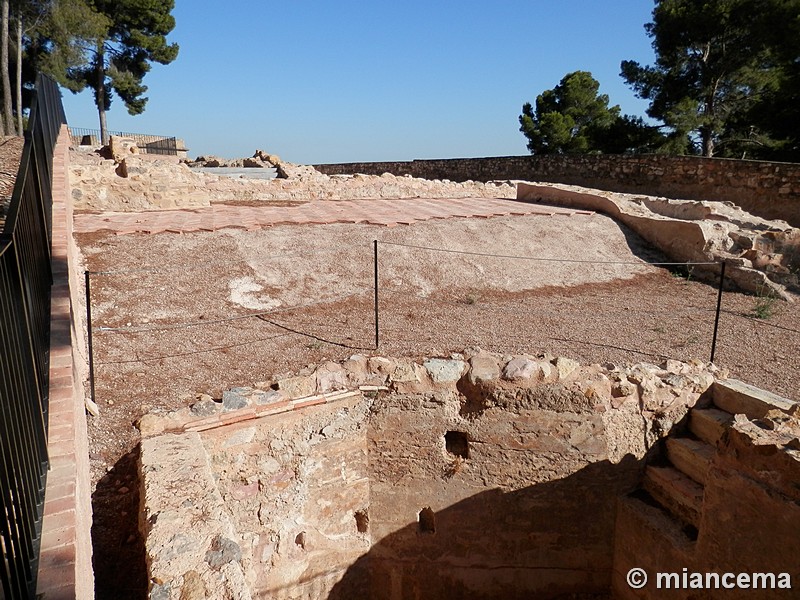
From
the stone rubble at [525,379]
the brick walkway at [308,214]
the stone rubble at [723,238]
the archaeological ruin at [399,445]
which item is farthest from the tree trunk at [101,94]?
the stone rubble at [525,379]

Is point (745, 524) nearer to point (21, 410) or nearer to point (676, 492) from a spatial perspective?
point (676, 492)

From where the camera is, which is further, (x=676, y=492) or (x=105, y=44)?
(x=105, y=44)

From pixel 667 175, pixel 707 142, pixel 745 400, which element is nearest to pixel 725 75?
pixel 707 142

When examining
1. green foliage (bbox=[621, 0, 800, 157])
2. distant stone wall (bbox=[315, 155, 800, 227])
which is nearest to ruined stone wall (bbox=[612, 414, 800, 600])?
distant stone wall (bbox=[315, 155, 800, 227])

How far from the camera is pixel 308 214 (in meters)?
9.84

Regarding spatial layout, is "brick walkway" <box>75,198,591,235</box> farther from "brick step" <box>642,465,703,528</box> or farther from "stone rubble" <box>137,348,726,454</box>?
"brick step" <box>642,465,703,528</box>

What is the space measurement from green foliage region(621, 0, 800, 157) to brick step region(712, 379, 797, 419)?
46.7 feet

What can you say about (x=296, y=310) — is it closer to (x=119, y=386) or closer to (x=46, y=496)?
(x=119, y=386)

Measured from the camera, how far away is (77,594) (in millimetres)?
1943

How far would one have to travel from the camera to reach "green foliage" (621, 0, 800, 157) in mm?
15750

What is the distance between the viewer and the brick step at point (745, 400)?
4.42 metres

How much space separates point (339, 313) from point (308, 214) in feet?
12.1

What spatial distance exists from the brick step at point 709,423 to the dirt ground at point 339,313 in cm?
73

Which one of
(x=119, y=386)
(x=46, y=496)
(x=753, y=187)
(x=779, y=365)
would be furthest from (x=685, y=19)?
(x=46, y=496)
